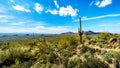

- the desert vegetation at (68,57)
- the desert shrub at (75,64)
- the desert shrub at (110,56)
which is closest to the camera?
the desert shrub at (75,64)

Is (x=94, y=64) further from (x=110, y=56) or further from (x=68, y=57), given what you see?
(x=68, y=57)

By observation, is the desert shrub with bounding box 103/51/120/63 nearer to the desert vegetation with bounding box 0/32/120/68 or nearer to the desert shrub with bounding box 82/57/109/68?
the desert vegetation with bounding box 0/32/120/68

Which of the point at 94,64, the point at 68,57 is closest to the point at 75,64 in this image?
the point at 94,64

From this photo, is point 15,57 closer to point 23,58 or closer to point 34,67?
point 23,58

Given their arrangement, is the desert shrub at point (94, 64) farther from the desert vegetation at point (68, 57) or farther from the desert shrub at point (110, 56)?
the desert shrub at point (110, 56)

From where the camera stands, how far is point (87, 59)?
573 inches

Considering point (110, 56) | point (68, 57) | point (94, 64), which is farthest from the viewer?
point (68, 57)

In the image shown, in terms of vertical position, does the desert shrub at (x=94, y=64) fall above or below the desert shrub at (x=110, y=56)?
below

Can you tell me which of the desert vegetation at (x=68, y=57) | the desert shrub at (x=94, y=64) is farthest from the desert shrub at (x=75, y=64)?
the desert shrub at (x=94, y=64)

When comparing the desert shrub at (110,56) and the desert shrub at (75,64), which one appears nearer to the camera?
the desert shrub at (75,64)

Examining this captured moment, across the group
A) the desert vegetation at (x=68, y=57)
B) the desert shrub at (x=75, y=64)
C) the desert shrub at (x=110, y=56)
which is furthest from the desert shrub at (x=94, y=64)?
the desert shrub at (x=110, y=56)

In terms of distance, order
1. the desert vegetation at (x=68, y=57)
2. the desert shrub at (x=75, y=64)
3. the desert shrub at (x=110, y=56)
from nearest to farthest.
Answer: the desert shrub at (x=75, y=64) < the desert vegetation at (x=68, y=57) < the desert shrub at (x=110, y=56)

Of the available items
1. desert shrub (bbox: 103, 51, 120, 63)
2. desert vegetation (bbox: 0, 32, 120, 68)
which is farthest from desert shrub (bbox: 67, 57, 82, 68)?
desert shrub (bbox: 103, 51, 120, 63)

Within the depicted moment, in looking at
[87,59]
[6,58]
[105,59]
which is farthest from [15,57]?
[105,59]
